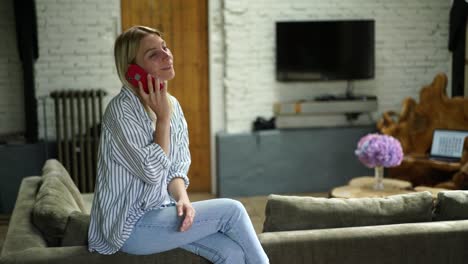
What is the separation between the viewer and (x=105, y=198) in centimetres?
217

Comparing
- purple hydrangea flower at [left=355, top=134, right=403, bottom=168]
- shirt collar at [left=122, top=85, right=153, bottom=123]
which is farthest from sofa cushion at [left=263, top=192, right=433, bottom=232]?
purple hydrangea flower at [left=355, top=134, right=403, bottom=168]

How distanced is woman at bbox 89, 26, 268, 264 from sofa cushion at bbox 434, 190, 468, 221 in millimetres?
949

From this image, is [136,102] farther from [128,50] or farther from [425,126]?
[425,126]

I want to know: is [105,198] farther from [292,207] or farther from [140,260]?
[292,207]

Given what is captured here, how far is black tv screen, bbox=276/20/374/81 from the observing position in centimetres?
639

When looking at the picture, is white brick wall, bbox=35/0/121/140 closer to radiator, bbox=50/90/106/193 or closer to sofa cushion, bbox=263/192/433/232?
radiator, bbox=50/90/106/193

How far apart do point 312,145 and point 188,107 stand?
137cm

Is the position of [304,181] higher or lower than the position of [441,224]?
lower

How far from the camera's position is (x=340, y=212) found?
8.38 feet

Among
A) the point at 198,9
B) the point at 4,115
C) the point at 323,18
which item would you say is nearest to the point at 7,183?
the point at 4,115

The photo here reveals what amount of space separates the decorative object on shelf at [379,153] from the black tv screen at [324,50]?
1.94 m

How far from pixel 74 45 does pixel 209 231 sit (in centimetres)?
443

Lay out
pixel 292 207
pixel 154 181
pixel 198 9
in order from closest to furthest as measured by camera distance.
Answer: pixel 154 181 < pixel 292 207 < pixel 198 9

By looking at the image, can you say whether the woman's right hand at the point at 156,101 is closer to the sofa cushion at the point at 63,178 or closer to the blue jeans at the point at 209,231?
the blue jeans at the point at 209,231
